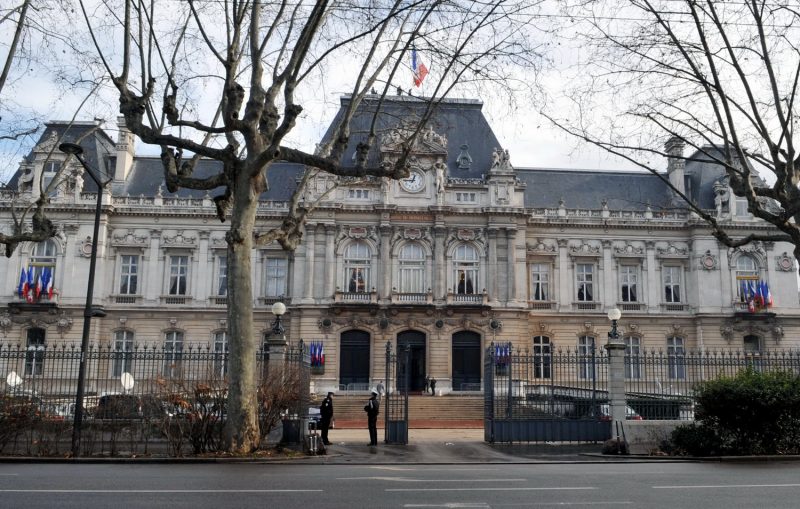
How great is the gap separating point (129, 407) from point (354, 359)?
25948 millimetres

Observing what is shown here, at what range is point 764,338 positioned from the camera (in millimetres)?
46250

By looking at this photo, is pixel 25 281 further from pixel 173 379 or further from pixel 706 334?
pixel 706 334

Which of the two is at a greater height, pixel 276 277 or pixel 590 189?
pixel 590 189

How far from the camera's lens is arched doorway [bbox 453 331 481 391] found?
44188 mm

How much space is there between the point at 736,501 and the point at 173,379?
12.6 metres

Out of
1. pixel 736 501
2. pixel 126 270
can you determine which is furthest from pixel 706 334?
pixel 736 501

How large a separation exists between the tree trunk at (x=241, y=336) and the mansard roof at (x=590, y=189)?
3327 cm

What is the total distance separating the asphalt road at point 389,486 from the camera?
957 cm

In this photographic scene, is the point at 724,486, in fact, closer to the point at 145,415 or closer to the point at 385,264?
the point at 145,415

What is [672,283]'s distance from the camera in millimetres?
47812

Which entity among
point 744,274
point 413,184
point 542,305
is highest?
point 413,184

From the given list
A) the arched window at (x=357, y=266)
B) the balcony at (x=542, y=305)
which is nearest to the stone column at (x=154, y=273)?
the arched window at (x=357, y=266)

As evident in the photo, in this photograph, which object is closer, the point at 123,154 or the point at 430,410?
the point at 430,410

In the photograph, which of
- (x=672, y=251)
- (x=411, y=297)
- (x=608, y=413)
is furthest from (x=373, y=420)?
(x=672, y=251)
